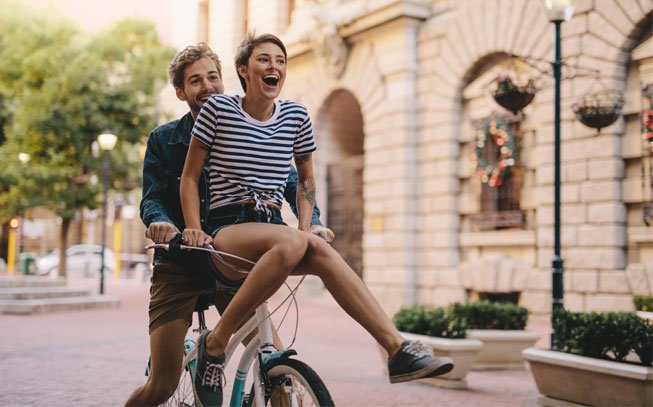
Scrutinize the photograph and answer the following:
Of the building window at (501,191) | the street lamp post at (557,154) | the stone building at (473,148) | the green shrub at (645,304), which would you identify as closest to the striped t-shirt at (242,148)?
the street lamp post at (557,154)

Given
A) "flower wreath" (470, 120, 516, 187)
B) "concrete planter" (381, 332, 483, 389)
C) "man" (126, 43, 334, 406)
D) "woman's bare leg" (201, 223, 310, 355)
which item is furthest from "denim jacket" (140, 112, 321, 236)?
"flower wreath" (470, 120, 516, 187)

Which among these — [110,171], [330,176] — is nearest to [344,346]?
[330,176]

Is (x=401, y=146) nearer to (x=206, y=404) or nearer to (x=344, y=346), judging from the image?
(x=344, y=346)

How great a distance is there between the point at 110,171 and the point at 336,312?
11.0 m

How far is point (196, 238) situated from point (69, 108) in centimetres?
2309

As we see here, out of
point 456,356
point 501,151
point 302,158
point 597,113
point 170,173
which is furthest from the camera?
point 501,151

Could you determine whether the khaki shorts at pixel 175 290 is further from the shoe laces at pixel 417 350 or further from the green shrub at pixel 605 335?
the green shrub at pixel 605 335

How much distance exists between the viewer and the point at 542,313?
15.6 m

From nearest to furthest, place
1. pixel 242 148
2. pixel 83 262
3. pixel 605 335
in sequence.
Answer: pixel 242 148, pixel 605 335, pixel 83 262

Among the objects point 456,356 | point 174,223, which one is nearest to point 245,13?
point 456,356

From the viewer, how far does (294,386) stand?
12.3 feet

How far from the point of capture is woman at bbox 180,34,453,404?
11.7ft

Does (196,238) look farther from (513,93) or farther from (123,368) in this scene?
(513,93)

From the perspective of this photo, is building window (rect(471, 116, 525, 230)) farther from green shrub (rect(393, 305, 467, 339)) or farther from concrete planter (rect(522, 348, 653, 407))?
concrete planter (rect(522, 348, 653, 407))
